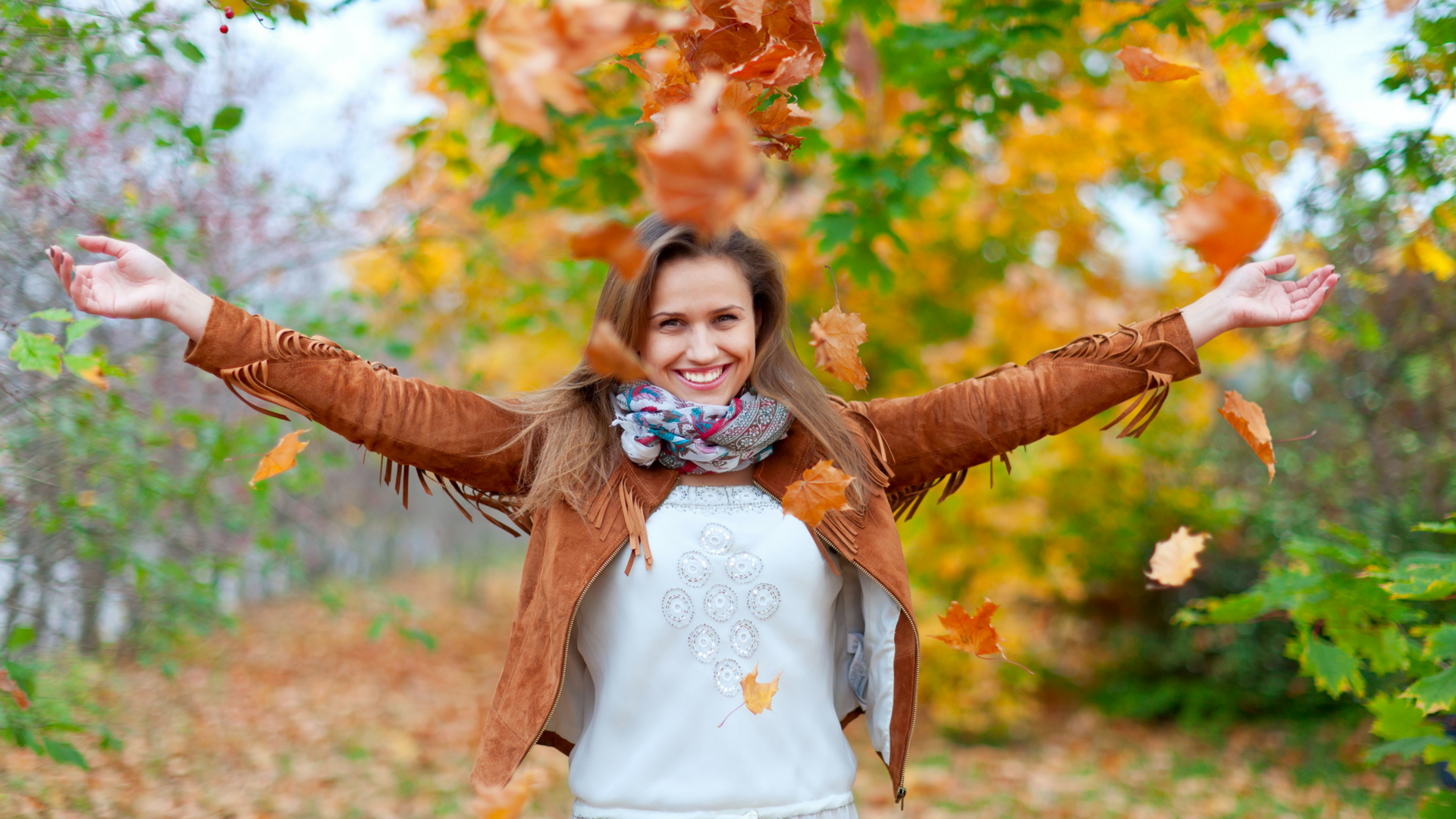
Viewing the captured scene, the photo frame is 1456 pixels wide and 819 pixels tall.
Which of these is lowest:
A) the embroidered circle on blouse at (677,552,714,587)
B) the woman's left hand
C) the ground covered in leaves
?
the ground covered in leaves

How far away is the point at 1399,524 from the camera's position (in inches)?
209

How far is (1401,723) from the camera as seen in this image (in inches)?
103

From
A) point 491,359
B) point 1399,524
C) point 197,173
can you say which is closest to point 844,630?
point 197,173

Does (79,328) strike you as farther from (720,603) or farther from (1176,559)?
(1176,559)

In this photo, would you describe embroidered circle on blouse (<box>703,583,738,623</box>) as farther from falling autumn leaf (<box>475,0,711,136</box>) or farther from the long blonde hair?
falling autumn leaf (<box>475,0,711,136</box>)

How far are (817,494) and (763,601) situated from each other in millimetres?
237

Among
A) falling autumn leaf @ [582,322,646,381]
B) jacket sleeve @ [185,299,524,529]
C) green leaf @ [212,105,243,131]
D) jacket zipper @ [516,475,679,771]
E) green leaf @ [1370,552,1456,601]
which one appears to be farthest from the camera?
green leaf @ [212,105,243,131]

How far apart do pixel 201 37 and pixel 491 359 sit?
5083mm

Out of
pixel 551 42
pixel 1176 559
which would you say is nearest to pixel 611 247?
pixel 551 42

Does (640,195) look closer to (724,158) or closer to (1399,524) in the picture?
(724,158)

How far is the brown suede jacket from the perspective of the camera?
69.7 inches

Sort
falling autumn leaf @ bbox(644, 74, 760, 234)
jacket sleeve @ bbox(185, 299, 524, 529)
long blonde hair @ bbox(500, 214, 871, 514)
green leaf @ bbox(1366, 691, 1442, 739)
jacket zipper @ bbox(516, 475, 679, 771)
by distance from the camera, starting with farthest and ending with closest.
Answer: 1. green leaf @ bbox(1366, 691, 1442, 739)
2. long blonde hair @ bbox(500, 214, 871, 514)
3. jacket zipper @ bbox(516, 475, 679, 771)
4. jacket sleeve @ bbox(185, 299, 524, 529)
5. falling autumn leaf @ bbox(644, 74, 760, 234)

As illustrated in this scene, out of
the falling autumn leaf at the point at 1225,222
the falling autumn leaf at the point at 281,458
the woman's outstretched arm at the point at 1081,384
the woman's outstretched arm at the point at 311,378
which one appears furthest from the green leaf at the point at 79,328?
the falling autumn leaf at the point at 1225,222

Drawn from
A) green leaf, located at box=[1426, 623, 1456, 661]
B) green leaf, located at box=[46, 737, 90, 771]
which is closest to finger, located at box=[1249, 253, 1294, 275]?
green leaf, located at box=[1426, 623, 1456, 661]
